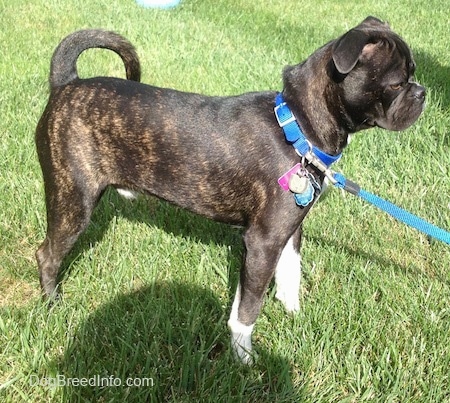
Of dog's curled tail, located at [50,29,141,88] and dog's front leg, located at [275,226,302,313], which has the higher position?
dog's curled tail, located at [50,29,141,88]

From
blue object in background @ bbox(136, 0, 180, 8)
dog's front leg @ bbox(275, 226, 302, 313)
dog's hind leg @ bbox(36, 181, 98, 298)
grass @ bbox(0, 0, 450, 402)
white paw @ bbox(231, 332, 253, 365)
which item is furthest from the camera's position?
blue object in background @ bbox(136, 0, 180, 8)

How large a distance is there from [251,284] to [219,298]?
53 cm

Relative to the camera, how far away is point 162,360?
2773mm

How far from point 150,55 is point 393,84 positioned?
Result: 4.89 m

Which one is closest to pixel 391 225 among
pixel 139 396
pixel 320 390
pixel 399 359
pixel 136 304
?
pixel 399 359

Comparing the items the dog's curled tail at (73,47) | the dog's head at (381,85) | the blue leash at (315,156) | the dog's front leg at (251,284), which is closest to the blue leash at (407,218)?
the blue leash at (315,156)

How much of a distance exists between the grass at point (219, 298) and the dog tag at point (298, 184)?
84 cm

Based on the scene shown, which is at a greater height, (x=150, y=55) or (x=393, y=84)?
(x=393, y=84)

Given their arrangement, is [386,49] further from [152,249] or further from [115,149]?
[152,249]

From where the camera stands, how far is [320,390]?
266 cm

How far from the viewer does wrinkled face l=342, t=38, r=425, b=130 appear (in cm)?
256

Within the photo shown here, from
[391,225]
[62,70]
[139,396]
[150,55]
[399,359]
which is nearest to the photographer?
[139,396]

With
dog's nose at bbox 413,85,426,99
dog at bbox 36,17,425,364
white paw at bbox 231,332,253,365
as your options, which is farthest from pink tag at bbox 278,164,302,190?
white paw at bbox 231,332,253,365

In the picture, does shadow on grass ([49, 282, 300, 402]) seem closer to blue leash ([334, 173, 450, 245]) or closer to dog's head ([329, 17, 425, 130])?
blue leash ([334, 173, 450, 245])
